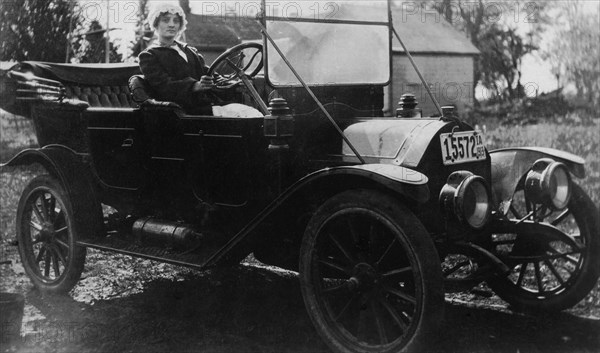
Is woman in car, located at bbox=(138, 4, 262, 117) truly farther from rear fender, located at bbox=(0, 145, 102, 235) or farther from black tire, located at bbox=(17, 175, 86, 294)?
black tire, located at bbox=(17, 175, 86, 294)

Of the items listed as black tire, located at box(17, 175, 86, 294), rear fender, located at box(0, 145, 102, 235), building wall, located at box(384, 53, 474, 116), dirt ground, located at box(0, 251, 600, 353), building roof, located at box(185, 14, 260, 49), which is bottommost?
dirt ground, located at box(0, 251, 600, 353)

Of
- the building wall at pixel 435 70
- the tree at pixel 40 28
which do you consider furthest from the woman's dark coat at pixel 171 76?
the building wall at pixel 435 70

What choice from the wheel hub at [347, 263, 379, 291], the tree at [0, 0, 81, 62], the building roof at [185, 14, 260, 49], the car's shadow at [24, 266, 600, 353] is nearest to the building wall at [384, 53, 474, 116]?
the building roof at [185, 14, 260, 49]

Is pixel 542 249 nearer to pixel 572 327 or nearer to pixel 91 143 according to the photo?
pixel 572 327

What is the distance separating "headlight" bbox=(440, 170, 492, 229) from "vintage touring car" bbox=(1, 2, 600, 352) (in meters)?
0.01

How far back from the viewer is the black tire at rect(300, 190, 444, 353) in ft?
10.1

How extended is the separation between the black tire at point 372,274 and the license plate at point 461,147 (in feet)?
2.07

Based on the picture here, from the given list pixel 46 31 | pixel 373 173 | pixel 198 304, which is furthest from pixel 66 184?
pixel 46 31

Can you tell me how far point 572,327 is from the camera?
384 centimetres

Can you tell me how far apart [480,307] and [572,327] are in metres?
0.64

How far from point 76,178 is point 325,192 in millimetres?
2159

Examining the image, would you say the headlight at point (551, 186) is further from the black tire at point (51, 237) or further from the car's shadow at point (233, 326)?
the black tire at point (51, 237)

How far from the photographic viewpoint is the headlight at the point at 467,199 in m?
3.36

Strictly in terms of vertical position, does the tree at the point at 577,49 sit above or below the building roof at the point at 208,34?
below
